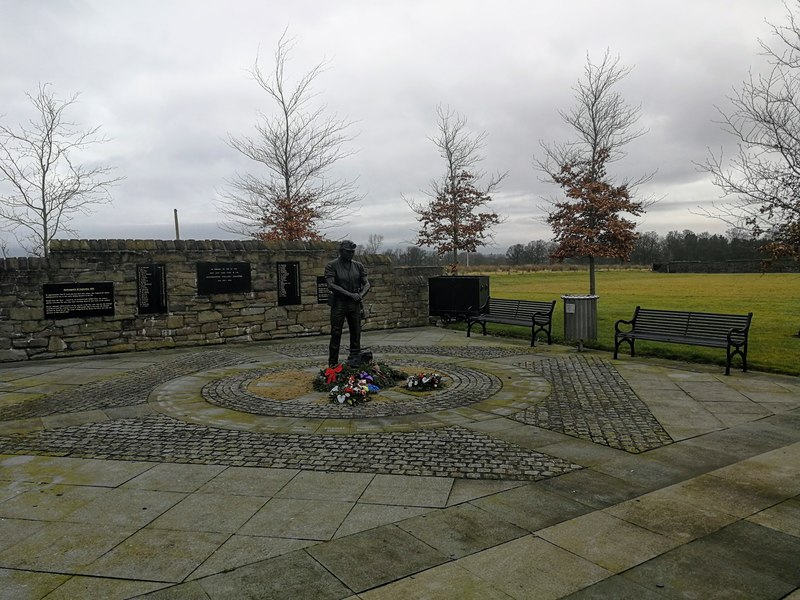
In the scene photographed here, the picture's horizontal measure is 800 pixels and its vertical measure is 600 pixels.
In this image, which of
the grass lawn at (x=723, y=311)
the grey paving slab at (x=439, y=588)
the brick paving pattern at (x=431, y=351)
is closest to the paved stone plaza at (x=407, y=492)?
the grey paving slab at (x=439, y=588)

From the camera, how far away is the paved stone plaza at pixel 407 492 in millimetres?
3141

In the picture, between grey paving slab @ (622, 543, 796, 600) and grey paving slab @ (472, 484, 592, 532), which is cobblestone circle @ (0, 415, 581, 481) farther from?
grey paving slab @ (622, 543, 796, 600)

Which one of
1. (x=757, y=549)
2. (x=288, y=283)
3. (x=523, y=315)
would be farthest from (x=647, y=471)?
(x=288, y=283)

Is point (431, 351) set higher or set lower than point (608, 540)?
higher

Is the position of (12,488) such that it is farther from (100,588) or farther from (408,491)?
(408,491)

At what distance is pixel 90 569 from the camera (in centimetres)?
325

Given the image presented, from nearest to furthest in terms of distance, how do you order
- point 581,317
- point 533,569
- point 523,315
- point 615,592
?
point 615,592 < point 533,569 < point 581,317 < point 523,315

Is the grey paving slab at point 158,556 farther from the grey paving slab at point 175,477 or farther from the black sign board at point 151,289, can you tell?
the black sign board at point 151,289

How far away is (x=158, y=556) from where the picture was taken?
3.39 metres

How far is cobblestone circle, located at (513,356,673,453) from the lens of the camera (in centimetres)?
571

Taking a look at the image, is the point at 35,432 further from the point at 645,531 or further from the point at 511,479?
the point at 645,531

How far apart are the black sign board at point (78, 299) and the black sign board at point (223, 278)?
197 centimetres

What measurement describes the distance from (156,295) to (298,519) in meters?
10.2

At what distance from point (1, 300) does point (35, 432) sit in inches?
263
